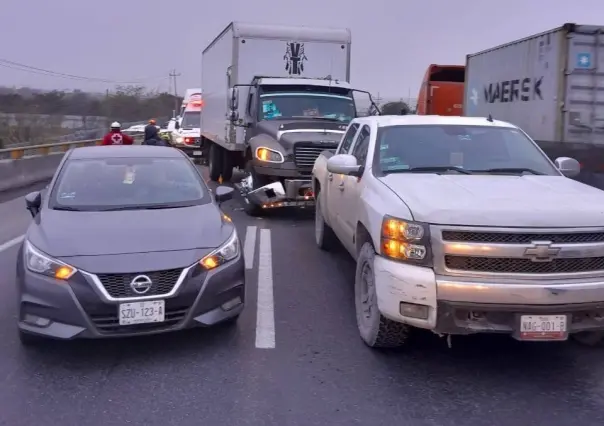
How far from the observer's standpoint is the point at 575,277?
463cm

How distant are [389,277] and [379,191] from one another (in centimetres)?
100

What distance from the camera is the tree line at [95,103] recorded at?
67562 mm

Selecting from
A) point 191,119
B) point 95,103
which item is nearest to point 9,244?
point 191,119

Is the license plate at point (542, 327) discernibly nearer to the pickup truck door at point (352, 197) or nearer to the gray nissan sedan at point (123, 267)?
the pickup truck door at point (352, 197)

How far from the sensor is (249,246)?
9.49 meters

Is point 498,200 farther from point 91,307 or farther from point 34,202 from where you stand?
point 34,202

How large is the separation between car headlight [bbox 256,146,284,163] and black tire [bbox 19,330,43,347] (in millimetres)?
6460

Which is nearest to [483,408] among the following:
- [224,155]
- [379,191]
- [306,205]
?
[379,191]

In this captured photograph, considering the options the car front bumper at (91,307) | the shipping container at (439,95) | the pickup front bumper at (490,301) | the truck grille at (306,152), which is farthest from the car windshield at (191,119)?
the pickup front bumper at (490,301)

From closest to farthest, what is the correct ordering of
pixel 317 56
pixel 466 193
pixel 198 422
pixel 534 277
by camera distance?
pixel 198 422 < pixel 534 277 < pixel 466 193 < pixel 317 56

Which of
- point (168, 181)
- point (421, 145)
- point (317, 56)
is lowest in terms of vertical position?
point (168, 181)

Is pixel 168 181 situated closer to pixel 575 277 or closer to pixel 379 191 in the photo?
pixel 379 191

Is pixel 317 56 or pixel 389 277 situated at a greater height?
pixel 317 56

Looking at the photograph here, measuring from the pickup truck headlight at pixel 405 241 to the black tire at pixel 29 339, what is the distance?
271cm
